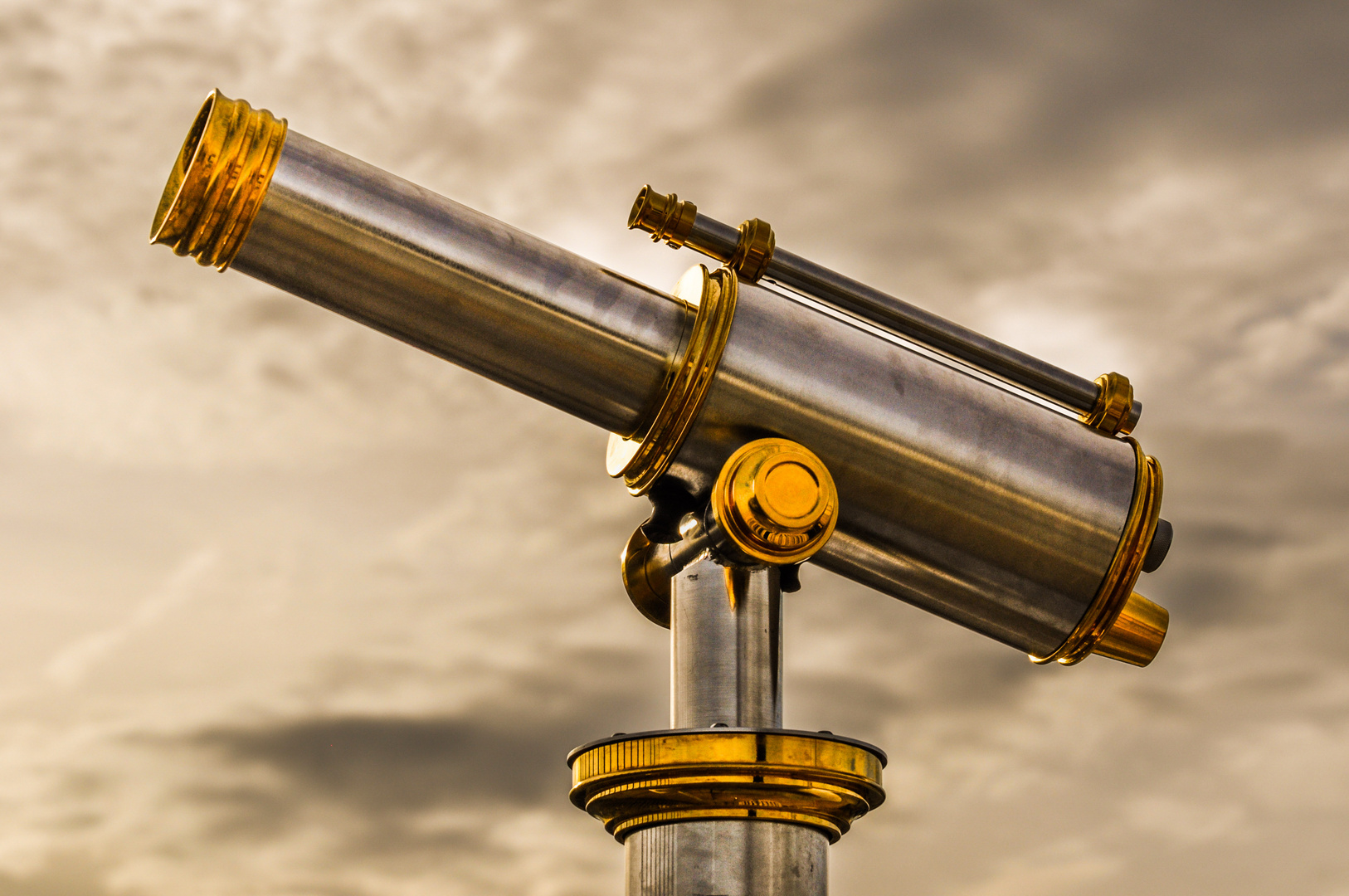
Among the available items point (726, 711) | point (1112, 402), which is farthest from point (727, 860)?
point (1112, 402)

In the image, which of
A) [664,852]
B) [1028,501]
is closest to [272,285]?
[664,852]

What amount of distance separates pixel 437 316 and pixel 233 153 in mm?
541

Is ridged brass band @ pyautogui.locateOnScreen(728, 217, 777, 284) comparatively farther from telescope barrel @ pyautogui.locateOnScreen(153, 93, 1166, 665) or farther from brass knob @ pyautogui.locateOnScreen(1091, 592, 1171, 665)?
brass knob @ pyautogui.locateOnScreen(1091, 592, 1171, 665)

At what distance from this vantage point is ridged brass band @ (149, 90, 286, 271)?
3338mm

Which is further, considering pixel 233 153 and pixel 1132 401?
pixel 1132 401

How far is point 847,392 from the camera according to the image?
3.67 meters

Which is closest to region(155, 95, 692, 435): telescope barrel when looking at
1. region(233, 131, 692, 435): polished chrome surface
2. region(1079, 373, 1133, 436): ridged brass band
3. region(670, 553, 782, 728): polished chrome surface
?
region(233, 131, 692, 435): polished chrome surface

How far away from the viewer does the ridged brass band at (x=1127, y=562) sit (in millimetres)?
3932

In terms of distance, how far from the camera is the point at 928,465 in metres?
3.71

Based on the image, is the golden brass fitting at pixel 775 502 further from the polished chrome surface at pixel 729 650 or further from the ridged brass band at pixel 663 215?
the ridged brass band at pixel 663 215

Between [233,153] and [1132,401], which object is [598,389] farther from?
[1132,401]

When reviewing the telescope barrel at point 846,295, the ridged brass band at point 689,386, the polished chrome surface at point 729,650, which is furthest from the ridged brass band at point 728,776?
the telescope barrel at point 846,295

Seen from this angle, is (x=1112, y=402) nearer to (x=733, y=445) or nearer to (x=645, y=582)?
(x=733, y=445)

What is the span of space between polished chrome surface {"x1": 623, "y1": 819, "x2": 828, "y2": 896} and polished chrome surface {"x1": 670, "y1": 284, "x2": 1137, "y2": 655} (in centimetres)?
69
